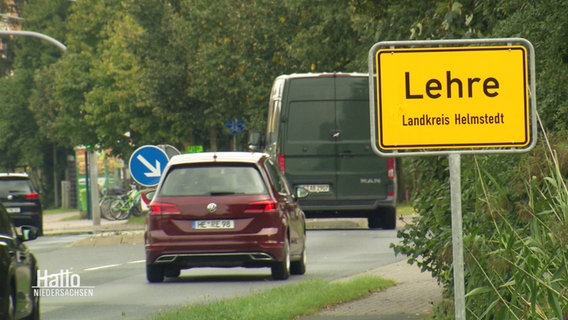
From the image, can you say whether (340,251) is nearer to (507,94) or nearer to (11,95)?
(507,94)

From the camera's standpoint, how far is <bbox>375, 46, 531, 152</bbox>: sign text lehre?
688 centimetres

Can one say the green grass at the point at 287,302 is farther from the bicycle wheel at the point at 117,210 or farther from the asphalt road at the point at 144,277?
the bicycle wheel at the point at 117,210

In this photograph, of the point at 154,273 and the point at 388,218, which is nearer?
the point at 154,273

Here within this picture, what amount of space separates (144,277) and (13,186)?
19102 mm

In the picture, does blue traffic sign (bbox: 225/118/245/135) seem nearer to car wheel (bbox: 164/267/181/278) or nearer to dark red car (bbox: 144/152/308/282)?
car wheel (bbox: 164/267/181/278)

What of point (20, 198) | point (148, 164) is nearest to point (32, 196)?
point (20, 198)

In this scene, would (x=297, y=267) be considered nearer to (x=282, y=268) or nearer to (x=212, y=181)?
(x=282, y=268)

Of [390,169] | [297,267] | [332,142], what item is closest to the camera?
[297,267]

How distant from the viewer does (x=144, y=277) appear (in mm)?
20516

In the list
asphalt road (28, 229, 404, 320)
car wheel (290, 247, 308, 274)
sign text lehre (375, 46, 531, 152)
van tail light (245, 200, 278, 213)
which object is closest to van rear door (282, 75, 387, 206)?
asphalt road (28, 229, 404, 320)

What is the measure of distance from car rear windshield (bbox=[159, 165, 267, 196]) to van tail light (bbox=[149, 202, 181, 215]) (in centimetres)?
14

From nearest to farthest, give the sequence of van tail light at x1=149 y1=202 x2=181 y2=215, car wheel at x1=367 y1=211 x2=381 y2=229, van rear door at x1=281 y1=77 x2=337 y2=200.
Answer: van tail light at x1=149 y1=202 x2=181 y2=215, van rear door at x1=281 y1=77 x2=337 y2=200, car wheel at x1=367 y1=211 x2=381 y2=229

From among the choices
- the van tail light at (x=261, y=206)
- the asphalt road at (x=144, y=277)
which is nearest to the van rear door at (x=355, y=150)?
the asphalt road at (x=144, y=277)

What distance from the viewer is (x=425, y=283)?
57.3ft
